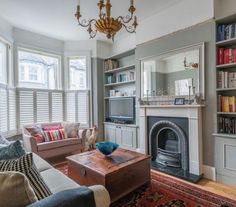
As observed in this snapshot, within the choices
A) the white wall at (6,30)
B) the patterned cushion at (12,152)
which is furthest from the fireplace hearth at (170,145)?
the white wall at (6,30)

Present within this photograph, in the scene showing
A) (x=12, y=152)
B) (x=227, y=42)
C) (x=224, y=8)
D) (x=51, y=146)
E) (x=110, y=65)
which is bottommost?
(x=51, y=146)

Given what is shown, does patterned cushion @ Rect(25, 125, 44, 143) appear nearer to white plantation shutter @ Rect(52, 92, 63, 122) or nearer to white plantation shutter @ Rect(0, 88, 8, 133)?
white plantation shutter @ Rect(0, 88, 8, 133)

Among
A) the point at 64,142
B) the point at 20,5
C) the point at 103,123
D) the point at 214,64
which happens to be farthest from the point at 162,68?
the point at 20,5

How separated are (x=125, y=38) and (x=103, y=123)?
240 centimetres

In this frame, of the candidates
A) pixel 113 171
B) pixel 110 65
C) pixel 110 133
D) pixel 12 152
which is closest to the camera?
pixel 12 152

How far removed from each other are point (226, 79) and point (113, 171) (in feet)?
7.11

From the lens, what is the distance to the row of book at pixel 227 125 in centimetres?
257

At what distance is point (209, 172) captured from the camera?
2738 mm

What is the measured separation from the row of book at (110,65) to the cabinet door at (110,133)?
63.3 inches

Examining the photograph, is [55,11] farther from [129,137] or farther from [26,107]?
[129,137]

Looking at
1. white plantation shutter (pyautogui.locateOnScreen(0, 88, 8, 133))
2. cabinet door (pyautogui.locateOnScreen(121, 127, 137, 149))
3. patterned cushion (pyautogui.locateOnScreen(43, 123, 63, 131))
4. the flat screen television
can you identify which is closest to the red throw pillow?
patterned cushion (pyautogui.locateOnScreen(43, 123, 63, 131))

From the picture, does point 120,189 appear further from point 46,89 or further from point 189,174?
point 46,89

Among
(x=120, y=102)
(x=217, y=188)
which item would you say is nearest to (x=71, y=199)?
(x=217, y=188)

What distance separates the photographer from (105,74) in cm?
493
